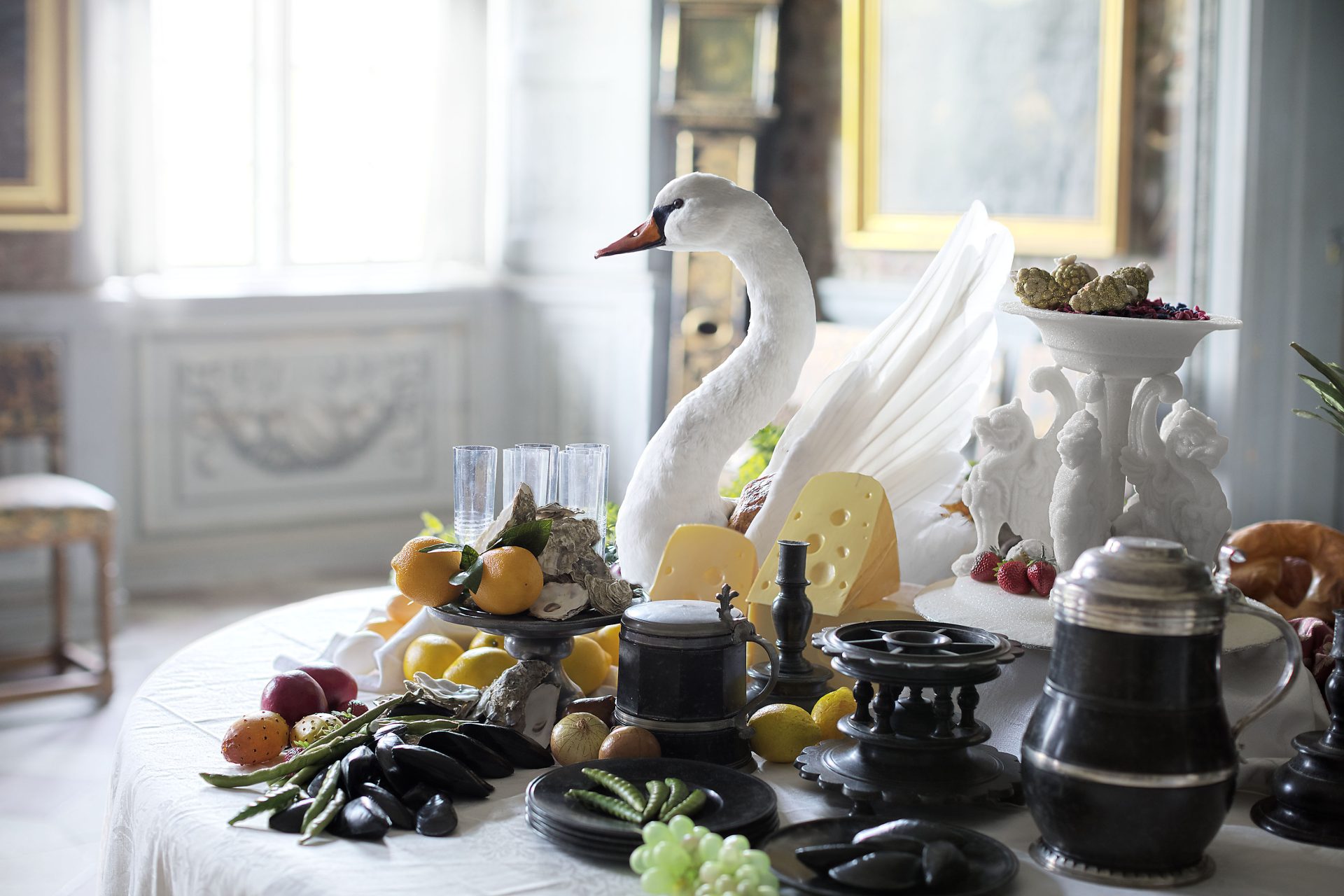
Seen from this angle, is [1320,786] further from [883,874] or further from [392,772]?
[392,772]

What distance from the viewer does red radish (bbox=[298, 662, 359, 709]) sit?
165 cm

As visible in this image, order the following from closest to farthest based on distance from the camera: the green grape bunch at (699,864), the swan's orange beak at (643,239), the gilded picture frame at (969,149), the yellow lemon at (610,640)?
the green grape bunch at (699,864)
the yellow lemon at (610,640)
the swan's orange beak at (643,239)
the gilded picture frame at (969,149)

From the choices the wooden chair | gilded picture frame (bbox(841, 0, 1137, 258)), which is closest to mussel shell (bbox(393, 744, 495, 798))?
the wooden chair

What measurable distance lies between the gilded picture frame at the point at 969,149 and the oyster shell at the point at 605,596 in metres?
3.11

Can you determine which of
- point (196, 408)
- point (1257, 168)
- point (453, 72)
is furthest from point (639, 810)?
point (453, 72)

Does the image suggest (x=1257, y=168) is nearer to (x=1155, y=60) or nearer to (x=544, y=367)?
(x=1155, y=60)

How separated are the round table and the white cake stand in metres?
0.17

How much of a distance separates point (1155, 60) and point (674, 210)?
2.71 metres

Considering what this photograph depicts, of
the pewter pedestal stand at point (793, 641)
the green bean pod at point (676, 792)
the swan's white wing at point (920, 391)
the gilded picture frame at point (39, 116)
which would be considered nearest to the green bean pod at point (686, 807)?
the green bean pod at point (676, 792)

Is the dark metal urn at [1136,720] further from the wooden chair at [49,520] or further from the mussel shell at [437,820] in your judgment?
the wooden chair at [49,520]

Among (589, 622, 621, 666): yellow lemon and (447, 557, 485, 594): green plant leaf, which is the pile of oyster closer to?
(447, 557, 485, 594): green plant leaf

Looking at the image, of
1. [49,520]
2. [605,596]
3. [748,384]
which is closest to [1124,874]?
[605,596]

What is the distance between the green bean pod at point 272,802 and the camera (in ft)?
4.31

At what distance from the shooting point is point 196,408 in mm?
5414
